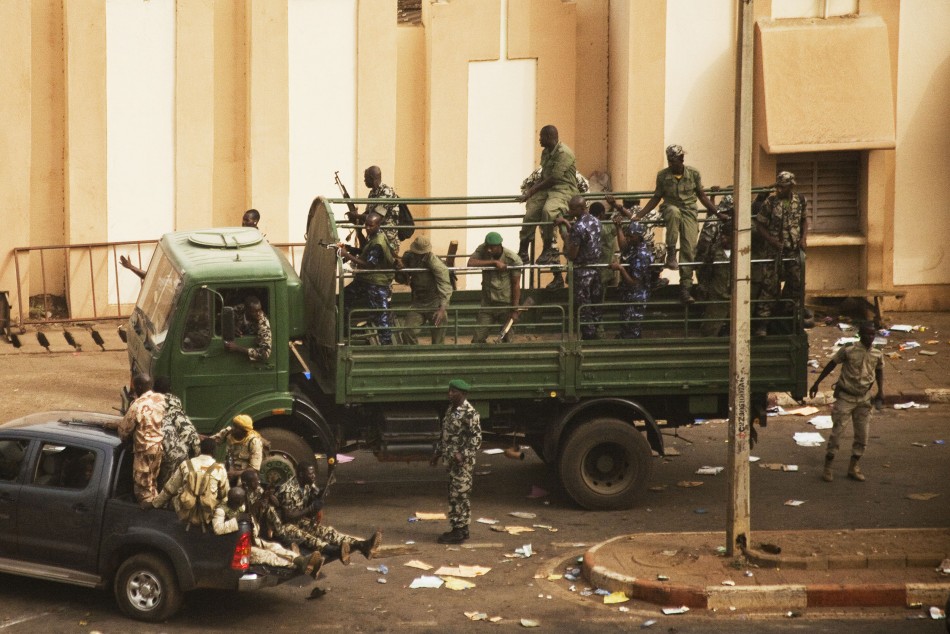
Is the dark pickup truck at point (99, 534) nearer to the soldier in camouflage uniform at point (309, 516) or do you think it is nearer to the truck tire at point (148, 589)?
the truck tire at point (148, 589)

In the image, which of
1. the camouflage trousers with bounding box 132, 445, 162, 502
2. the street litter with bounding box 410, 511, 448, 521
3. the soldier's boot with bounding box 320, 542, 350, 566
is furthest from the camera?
the street litter with bounding box 410, 511, 448, 521

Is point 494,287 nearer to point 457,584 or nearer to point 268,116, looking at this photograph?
point 457,584

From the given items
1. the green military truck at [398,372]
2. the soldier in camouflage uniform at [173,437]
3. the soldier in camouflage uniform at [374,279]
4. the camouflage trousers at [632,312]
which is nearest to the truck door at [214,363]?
the green military truck at [398,372]

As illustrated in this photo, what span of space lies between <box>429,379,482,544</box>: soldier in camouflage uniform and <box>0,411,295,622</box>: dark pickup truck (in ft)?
7.55

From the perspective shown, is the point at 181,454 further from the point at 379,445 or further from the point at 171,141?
the point at 171,141

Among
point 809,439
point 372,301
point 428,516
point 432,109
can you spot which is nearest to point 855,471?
point 809,439

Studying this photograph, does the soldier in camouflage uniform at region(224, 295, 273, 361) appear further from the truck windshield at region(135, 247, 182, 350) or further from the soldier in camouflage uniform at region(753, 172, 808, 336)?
the soldier in camouflage uniform at region(753, 172, 808, 336)

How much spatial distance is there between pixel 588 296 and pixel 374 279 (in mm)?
2035

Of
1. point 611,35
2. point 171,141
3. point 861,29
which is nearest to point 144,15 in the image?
point 171,141

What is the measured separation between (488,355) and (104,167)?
385 inches

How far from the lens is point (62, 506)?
9.98 m

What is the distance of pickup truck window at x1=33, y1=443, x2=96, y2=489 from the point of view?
10.1 metres

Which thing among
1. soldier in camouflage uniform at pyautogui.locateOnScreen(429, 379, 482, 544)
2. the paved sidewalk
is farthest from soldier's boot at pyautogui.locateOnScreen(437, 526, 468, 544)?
the paved sidewalk

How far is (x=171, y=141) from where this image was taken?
20406 millimetres
